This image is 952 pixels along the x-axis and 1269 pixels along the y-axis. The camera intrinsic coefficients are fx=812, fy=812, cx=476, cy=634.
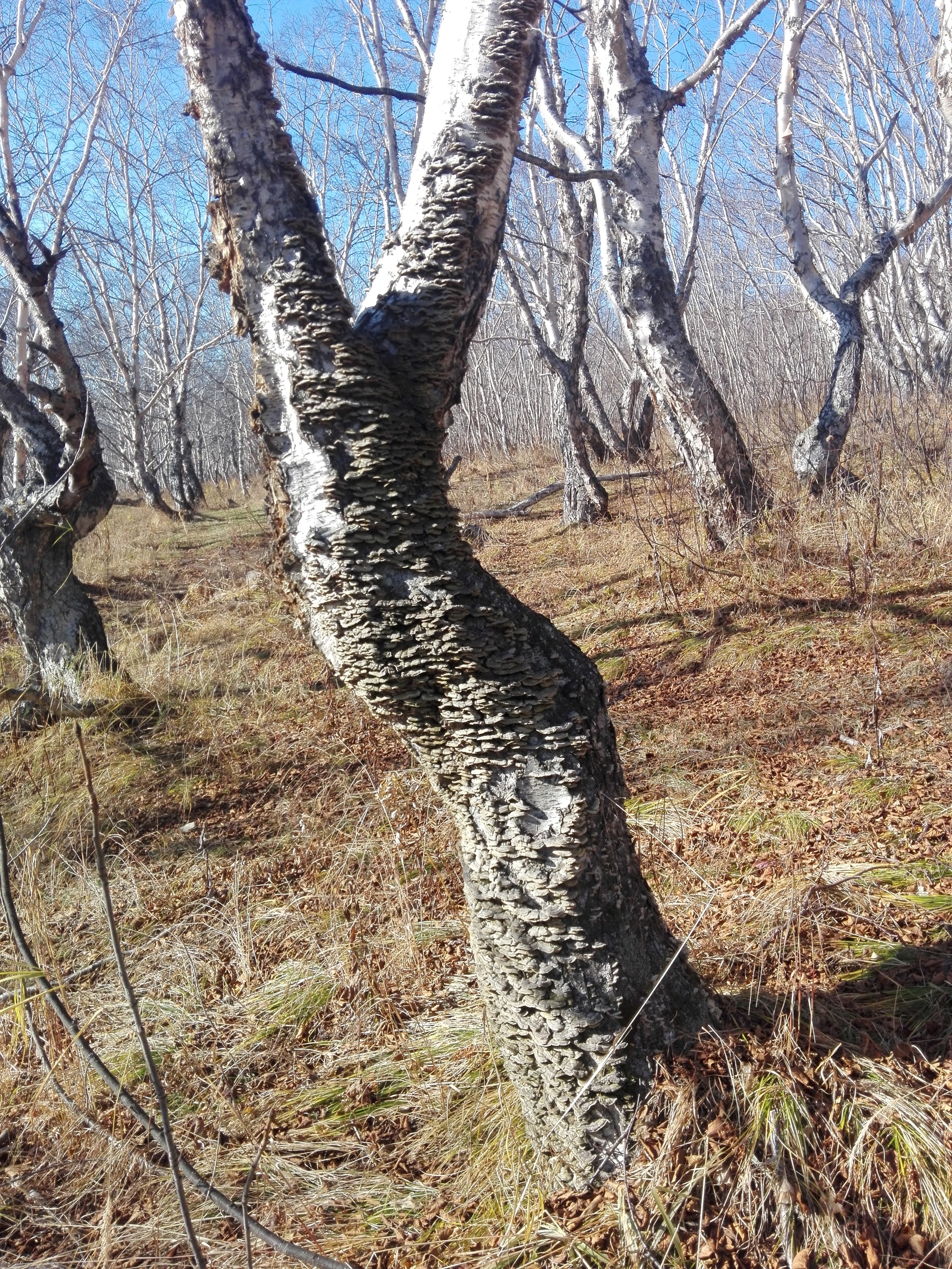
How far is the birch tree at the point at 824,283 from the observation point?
5.82 meters

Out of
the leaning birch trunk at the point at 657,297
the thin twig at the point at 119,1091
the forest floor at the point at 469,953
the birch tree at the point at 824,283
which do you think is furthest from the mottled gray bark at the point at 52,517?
the birch tree at the point at 824,283

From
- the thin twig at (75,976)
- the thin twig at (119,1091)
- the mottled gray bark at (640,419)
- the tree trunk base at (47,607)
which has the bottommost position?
the thin twig at (75,976)

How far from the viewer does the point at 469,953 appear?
100.0 inches

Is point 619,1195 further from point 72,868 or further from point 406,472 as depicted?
point 72,868

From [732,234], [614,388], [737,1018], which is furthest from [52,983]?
[614,388]

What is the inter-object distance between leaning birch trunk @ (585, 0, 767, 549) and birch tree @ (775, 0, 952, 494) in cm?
75

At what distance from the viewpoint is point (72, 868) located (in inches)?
128

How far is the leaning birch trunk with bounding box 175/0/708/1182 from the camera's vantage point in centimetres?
144

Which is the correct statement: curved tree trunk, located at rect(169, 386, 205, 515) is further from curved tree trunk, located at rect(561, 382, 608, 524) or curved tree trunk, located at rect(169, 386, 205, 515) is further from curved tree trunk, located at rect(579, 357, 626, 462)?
curved tree trunk, located at rect(561, 382, 608, 524)

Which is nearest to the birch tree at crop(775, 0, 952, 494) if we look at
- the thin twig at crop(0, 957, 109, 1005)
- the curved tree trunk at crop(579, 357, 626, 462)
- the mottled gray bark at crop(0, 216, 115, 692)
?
the curved tree trunk at crop(579, 357, 626, 462)

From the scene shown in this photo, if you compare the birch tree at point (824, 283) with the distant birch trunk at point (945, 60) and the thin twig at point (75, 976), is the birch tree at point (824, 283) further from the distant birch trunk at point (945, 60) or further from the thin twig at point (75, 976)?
the thin twig at point (75, 976)

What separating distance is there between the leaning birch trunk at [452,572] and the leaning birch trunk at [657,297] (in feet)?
12.9

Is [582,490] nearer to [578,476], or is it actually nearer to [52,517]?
[578,476]

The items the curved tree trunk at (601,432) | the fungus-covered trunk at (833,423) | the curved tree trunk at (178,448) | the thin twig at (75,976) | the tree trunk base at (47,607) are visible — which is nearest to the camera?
the thin twig at (75,976)
